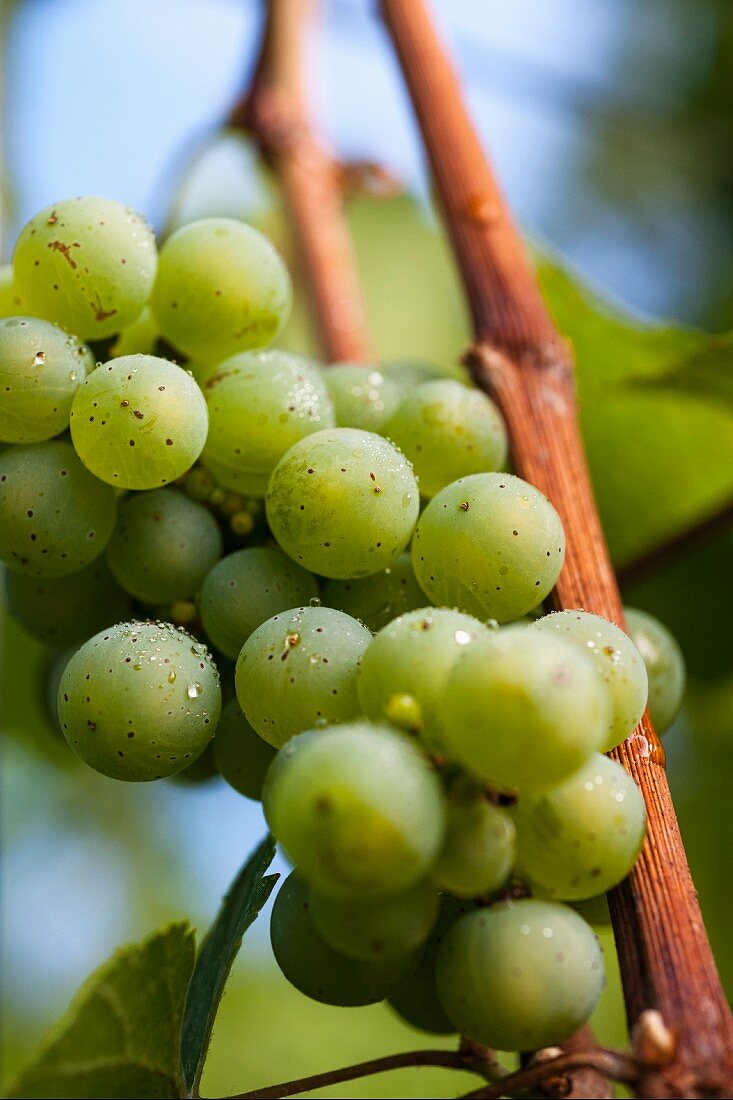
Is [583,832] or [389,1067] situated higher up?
[583,832]

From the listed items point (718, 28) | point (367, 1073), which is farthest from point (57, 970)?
point (718, 28)

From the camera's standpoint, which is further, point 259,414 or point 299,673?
point 259,414

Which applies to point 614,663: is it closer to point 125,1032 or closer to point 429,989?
point 429,989

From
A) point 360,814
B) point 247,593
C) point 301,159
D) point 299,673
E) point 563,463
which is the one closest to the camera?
point 360,814

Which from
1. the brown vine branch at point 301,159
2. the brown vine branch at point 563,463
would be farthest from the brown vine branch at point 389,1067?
the brown vine branch at point 301,159

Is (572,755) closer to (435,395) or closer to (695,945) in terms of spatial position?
(695,945)

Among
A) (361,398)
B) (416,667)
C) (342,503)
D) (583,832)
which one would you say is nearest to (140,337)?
(361,398)

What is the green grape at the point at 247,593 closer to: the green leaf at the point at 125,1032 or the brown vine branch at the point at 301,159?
the green leaf at the point at 125,1032

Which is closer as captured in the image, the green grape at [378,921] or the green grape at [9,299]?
the green grape at [378,921]

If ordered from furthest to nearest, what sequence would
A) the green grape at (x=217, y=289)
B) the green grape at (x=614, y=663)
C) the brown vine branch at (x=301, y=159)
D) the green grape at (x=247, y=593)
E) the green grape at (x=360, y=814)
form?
the brown vine branch at (x=301, y=159)
the green grape at (x=217, y=289)
the green grape at (x=247, y=593)
the green grape at (x=614, y=663)
the green grape at (x=360, y=814)
